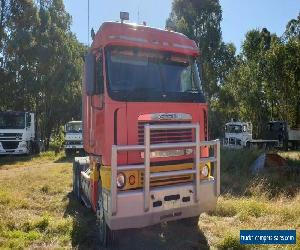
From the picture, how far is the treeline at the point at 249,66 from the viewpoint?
112 feet

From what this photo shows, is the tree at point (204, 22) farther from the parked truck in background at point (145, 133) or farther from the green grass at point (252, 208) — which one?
the parked truck in background at point (145, 133)

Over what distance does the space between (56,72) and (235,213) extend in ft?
85.9

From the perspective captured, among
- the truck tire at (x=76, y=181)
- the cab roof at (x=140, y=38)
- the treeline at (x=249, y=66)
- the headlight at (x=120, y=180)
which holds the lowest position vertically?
the truck tire at (x=76, y=181)

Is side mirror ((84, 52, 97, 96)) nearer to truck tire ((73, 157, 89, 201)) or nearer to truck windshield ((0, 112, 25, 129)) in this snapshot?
truck tire ((73, 157, 89, 201))

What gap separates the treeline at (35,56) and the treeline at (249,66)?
942 cm

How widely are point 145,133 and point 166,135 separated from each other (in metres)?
0.62

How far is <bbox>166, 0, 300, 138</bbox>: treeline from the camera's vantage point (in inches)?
1348

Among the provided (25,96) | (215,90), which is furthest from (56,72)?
(215,90)

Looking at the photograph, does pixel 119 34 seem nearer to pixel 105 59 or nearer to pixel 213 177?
pixel 105 59

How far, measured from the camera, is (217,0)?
118ft

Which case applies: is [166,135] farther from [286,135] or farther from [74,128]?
[286,135]

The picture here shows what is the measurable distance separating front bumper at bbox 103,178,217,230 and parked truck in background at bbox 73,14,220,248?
15 mm

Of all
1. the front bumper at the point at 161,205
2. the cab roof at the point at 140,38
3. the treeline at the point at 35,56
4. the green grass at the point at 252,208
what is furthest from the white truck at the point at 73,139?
the front bumper at the point at 161,205

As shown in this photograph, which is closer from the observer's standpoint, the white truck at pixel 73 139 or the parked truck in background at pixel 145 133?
the parked truck in background at pixel 145 133
